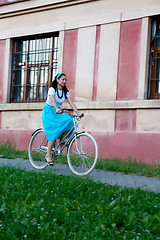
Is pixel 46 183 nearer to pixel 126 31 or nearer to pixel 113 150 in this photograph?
pixel 113 150

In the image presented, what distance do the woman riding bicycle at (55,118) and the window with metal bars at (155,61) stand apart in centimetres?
327

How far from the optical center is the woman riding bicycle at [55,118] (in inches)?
257

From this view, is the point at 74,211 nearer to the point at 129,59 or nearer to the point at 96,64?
the point at 129,59

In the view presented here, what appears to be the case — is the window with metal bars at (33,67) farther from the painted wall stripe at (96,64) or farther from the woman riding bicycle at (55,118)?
the woman riding bicycle at (55,118)

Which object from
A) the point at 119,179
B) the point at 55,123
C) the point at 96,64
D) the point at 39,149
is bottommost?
the point at 119,179

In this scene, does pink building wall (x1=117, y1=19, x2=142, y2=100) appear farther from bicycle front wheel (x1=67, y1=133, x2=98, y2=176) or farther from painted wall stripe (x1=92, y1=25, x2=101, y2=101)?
bicycle front wheel (x1=67, y1=133, x2=98, y2=176)

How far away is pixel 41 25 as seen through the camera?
11.3 metres

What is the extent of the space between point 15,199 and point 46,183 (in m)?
0.91

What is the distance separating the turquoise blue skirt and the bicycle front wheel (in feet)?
1.11

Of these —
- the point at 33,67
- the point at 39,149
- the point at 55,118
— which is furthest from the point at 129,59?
the point at 39,149

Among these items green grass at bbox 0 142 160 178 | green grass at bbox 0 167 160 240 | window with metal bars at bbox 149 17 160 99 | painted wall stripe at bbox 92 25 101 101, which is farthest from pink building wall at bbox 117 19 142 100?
green grass at bbox 0 167 160 240

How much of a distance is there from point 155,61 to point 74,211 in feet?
20.5

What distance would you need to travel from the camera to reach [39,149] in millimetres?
7094

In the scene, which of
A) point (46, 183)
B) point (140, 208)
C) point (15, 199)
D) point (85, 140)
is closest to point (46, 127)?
point (85, 140)
